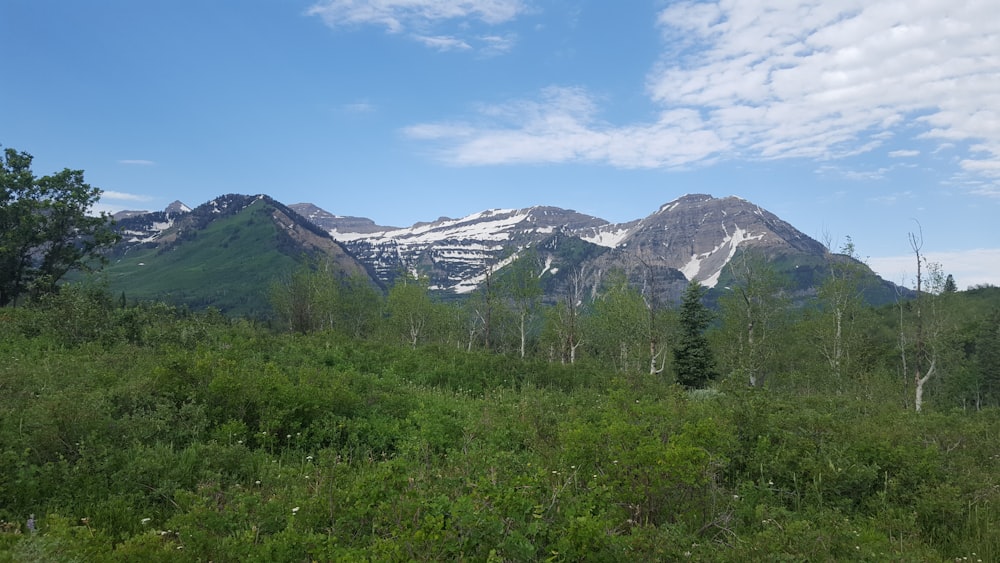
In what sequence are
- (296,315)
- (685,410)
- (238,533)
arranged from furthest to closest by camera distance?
(296,315) < (685,410) < (238,533)

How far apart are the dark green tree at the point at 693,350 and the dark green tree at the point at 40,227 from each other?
38.0 metres

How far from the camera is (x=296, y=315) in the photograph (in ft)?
168

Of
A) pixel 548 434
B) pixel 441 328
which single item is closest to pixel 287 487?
pixel 548 434

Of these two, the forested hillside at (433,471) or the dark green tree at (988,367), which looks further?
the dark green tree at (988,367)

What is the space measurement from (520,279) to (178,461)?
55.8 meters

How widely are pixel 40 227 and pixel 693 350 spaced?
40.9 metres

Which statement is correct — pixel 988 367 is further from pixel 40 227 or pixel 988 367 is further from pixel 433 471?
pixel 40 227

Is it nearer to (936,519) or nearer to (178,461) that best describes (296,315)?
(178,461)

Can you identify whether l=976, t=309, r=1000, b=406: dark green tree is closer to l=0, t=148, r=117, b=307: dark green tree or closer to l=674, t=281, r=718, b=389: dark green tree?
l=674, t=281, r=718, b=389: dark green tree

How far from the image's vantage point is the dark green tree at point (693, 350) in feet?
103

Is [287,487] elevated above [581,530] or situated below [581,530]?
below

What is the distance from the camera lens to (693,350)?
31969mm

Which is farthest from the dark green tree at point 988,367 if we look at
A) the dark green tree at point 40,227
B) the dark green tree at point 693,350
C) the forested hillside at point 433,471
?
the dark green tree at point 40,227

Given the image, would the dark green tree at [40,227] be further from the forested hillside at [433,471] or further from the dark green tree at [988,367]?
the dark green tree at [988,367]
